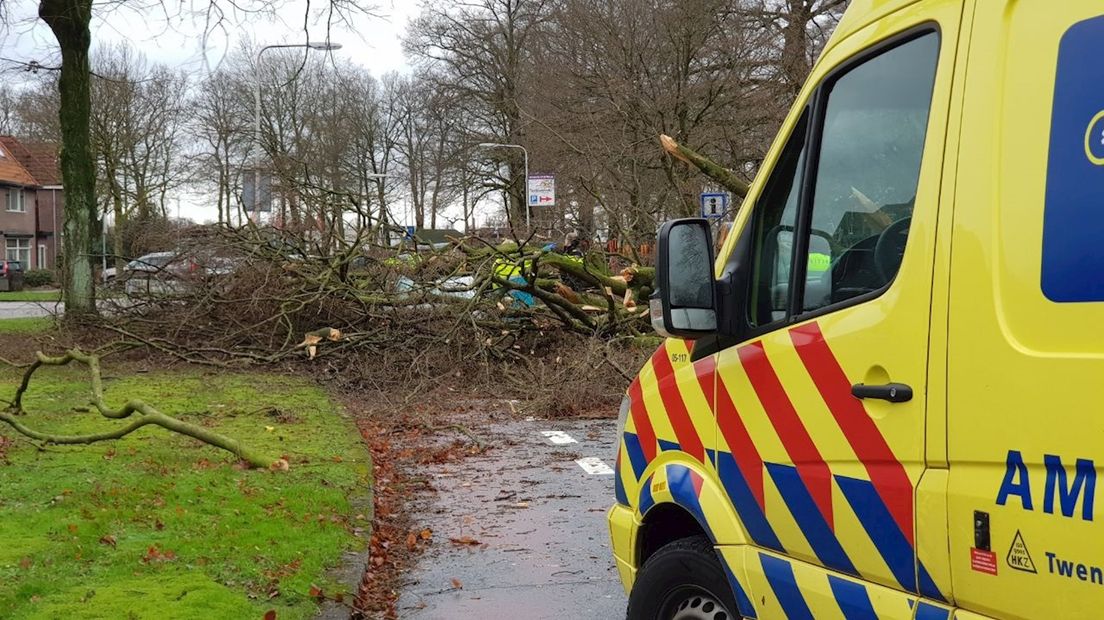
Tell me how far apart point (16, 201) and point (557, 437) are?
55.8 meters

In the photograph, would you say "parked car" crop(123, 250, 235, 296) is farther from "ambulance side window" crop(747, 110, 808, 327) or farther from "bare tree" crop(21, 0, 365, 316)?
"ambulance side window" crop(747, 110, 808, 327)

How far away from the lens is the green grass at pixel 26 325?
17922mm

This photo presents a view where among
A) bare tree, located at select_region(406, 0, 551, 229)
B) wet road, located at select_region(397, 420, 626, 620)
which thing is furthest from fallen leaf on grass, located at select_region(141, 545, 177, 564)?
bare tree, located at select_region(406, 0, 551, 229)

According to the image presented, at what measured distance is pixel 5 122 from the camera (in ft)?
177

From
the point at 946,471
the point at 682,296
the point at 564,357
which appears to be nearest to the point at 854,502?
the point at 946,471

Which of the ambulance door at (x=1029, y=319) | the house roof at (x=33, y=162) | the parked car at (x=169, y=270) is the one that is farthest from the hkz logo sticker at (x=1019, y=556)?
the house roof at (x=33, y=162)

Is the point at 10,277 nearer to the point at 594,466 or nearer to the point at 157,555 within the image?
the point at 594,466

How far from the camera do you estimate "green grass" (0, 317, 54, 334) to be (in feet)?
58.8

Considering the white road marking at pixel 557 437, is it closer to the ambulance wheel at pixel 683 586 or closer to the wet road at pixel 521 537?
the wet road at pixel 521 537

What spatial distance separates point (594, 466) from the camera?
909 centimetres

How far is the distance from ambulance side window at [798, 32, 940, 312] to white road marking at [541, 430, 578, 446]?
25.3ft

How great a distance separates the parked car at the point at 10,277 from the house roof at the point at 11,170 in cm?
1240

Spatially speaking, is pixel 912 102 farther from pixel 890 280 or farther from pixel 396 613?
pixel 396 613

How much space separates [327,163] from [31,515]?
36.1 meters
